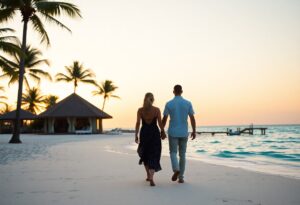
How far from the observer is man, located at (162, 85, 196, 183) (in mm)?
5500

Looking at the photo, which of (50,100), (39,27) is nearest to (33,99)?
(50,100)

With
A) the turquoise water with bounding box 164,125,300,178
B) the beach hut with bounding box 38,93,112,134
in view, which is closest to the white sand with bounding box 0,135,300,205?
the turquoise water with bounding box 164,125,300,178

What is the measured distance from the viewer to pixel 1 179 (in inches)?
225

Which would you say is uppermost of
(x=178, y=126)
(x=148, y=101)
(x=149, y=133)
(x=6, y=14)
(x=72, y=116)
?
(x=6, y=14)

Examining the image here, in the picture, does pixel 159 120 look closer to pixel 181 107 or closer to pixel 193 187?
pixel 181 107

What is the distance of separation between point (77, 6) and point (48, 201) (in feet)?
53.3

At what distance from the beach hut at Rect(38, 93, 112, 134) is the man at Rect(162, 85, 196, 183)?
31.0 meters

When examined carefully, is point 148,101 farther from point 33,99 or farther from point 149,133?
point 33,99

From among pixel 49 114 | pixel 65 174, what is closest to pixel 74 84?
pixel 49 114

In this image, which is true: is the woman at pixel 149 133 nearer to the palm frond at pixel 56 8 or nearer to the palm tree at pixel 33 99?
the palm frond at pixel 56 8

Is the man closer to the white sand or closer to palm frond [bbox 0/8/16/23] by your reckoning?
the white sand

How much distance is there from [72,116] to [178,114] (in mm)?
31192

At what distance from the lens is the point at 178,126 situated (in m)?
5.55

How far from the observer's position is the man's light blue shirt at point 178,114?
5523 mm
